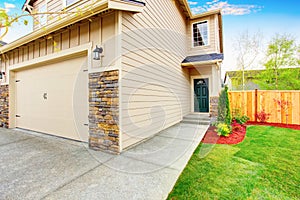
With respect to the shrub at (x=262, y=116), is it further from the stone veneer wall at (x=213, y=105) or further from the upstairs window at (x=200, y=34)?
the upstairs window at (x=200, y=34)

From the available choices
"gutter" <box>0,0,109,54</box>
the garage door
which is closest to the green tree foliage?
the garage door

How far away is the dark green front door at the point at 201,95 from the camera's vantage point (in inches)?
320

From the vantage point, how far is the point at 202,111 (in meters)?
8.29

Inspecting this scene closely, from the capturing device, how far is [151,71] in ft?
15.0

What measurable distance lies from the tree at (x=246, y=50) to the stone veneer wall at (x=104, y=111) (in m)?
14.2

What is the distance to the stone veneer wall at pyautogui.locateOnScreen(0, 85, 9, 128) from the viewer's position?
5.68m

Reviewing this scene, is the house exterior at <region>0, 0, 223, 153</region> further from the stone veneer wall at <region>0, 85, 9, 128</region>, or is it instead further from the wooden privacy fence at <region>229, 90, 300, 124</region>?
the wooden privacy fence at <region>229, 90, 300, 124</region>

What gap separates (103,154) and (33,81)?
3892 mm

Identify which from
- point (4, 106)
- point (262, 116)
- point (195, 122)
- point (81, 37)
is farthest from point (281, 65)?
point (4, 106)

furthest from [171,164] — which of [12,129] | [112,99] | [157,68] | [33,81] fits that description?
[12,129]

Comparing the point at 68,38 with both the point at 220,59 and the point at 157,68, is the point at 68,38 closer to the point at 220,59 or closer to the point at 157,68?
the point at 157,68

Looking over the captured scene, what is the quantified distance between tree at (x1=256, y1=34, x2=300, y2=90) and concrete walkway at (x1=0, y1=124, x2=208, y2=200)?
422 inches

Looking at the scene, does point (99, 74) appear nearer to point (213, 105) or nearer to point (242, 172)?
point (242, 172)

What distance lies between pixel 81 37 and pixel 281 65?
13.5 metres
